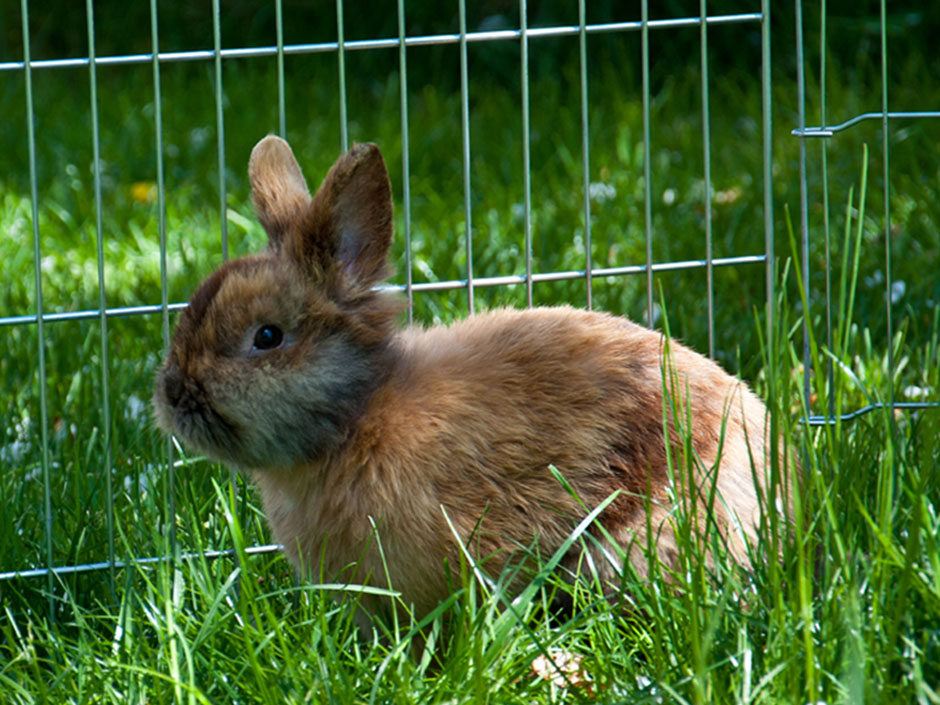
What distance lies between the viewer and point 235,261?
2322mm

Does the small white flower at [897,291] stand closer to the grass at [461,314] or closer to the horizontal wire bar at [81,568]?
the grass at [461,314]

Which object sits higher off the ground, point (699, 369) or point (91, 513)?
point (699, 369)

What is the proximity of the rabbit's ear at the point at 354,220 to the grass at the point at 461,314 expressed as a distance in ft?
1.46

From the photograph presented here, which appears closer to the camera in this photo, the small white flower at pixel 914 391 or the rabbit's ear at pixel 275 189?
the rabbit's ear at pixel 275 189

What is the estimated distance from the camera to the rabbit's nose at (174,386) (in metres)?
2.20

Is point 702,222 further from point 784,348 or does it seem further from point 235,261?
point 784,348

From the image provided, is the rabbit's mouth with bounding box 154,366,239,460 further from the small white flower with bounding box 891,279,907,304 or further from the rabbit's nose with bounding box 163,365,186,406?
the small white flower with bounding box 891,279,907,304

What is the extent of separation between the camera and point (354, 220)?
2.33m

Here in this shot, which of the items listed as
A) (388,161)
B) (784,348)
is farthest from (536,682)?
(388,161)

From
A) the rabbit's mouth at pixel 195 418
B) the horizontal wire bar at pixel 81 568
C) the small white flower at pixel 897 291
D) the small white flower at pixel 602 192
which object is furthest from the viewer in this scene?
the small white flower at pixel 602 192

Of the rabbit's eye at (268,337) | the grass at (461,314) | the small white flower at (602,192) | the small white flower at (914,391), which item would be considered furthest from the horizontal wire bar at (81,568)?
the small white flower at (602,192)

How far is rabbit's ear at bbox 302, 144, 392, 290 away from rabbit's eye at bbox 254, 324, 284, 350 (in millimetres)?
143

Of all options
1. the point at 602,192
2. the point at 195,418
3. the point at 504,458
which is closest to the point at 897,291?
the point at 602,192

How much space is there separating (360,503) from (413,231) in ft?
7.12
